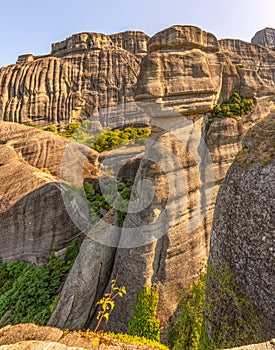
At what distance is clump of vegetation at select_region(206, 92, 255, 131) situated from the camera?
10992 millimetres

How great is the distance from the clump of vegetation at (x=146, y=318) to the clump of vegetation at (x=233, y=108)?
7869 mm

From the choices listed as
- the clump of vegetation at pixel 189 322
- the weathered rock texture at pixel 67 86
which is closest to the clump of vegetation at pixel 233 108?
the clump of vegetation at pixel 189 322

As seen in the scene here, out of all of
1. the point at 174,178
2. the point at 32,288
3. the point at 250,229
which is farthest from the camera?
the point at 32,288

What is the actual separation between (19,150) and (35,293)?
9438mm

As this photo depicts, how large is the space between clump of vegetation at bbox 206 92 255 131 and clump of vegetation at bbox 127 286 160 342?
25.8 feet

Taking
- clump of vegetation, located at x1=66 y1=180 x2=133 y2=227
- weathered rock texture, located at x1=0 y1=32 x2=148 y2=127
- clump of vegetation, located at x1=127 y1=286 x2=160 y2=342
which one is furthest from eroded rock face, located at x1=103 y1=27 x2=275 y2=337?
weathered rock texture, located at x1=0 y1=32 x2=148 y2=127

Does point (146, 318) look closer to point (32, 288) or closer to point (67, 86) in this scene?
point (32, 288)

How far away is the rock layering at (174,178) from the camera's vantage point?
8.88 m

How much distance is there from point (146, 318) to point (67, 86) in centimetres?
4277

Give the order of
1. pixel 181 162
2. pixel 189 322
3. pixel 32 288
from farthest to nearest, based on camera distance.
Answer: pixel 32 288 → pixel 181 162 → pixel 189 322

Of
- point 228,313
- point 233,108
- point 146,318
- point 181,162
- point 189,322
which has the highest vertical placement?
point 233,108

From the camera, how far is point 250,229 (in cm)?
379

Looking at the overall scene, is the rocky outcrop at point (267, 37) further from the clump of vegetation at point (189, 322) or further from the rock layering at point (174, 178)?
the clump of vegetation at point (189, 322)

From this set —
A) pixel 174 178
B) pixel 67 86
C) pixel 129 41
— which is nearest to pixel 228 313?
pixel 174 178
